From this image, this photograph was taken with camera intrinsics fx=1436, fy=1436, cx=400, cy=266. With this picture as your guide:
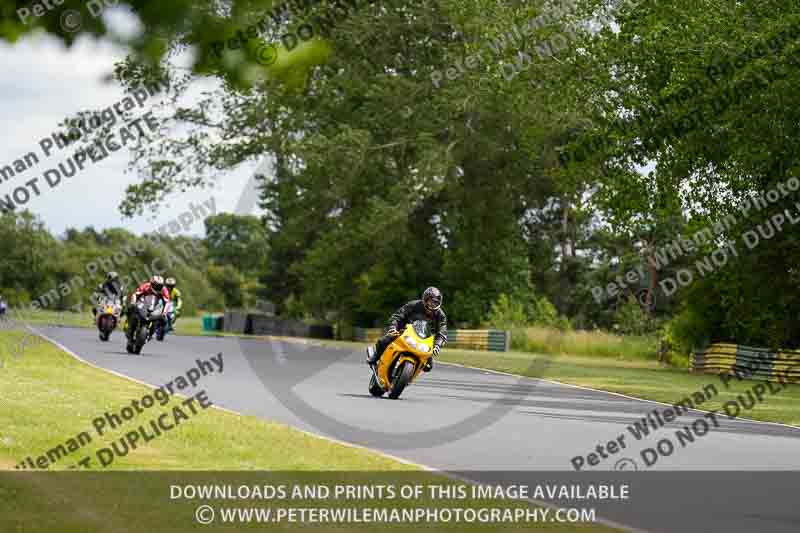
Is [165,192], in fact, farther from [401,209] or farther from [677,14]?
[677,14]

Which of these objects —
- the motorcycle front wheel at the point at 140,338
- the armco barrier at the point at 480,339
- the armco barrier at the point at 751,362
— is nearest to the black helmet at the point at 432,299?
the motorcycle front wheel at the point at 140,338

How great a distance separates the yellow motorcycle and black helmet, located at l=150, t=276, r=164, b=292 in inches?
383

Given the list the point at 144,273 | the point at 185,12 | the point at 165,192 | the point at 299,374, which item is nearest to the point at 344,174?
the point at 165,192

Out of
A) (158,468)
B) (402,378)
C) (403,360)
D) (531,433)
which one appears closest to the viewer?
(158,468)

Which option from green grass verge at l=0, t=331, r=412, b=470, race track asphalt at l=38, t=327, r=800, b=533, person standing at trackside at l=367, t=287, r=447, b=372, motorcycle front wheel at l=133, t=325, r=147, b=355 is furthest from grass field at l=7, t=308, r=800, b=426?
green grass verge at l=0, t=331, r=412, b=470

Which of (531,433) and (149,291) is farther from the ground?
(149,291)

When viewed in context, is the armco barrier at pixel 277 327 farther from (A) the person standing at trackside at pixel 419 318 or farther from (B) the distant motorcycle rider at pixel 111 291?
(A) the person standing at trackside at pixel 419 318

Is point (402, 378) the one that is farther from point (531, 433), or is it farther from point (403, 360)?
point (531, 433)

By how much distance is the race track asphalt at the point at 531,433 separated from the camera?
35.4 ft

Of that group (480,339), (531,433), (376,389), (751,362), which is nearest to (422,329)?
(376,389)

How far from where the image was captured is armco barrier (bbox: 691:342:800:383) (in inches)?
1395

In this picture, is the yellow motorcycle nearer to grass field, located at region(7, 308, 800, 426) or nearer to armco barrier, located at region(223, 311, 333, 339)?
grass field, located at region(7, 308, 800, 426)

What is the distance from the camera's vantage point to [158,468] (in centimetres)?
1117

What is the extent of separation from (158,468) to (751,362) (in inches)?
1096
